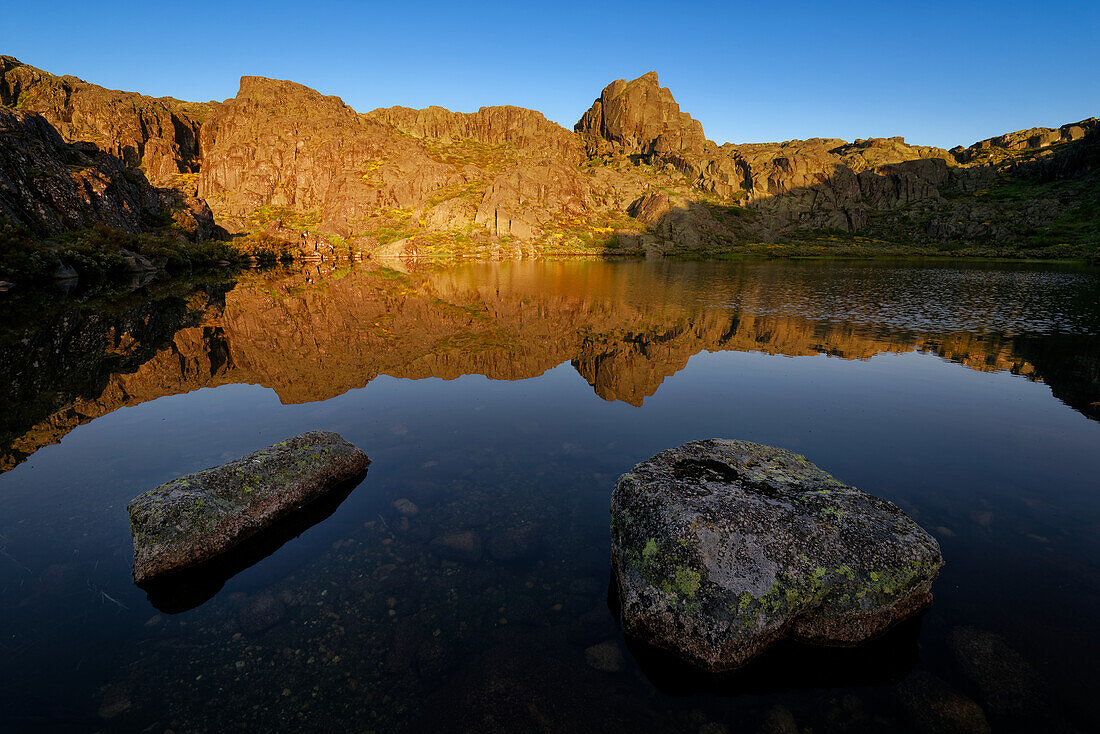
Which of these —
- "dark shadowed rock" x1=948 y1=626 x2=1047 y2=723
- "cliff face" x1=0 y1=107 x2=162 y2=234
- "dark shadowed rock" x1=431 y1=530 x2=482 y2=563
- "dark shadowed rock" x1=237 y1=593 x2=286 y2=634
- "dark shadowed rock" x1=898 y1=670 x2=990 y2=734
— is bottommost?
"dark shadowed rock" x1=237 y1=593 x2=286 y2=634

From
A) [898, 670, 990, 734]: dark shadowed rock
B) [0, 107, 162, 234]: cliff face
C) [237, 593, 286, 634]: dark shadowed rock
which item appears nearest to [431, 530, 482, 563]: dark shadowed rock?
[237, 593, 286, 634]: dark shadowed rock

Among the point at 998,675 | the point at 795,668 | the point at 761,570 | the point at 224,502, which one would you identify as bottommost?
the point at 795,668

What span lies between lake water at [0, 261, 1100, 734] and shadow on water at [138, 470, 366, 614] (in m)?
0.29

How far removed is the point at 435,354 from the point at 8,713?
22195 mm

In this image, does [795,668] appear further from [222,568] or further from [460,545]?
[222,568]

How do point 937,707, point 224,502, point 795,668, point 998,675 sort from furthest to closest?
point 224,502 → point 795,668 → point 998,675 → point 937,707

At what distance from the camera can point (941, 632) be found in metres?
7.78

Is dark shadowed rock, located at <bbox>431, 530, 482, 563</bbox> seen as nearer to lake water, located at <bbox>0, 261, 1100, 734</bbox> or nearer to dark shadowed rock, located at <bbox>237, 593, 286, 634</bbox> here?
lake water, located at <bbox>0, 261, 1100, 734</bbox>

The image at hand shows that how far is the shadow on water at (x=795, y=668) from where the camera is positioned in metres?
6.96

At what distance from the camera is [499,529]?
1093 centimetres

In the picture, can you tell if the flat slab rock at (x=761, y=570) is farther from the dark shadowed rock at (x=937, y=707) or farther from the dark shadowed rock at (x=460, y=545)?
the dark shadowed rock at (x=460, y=545)

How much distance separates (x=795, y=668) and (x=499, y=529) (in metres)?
6.55

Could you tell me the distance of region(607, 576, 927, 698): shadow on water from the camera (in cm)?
696

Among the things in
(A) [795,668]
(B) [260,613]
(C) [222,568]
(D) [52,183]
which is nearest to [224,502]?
(C) [222,568]
